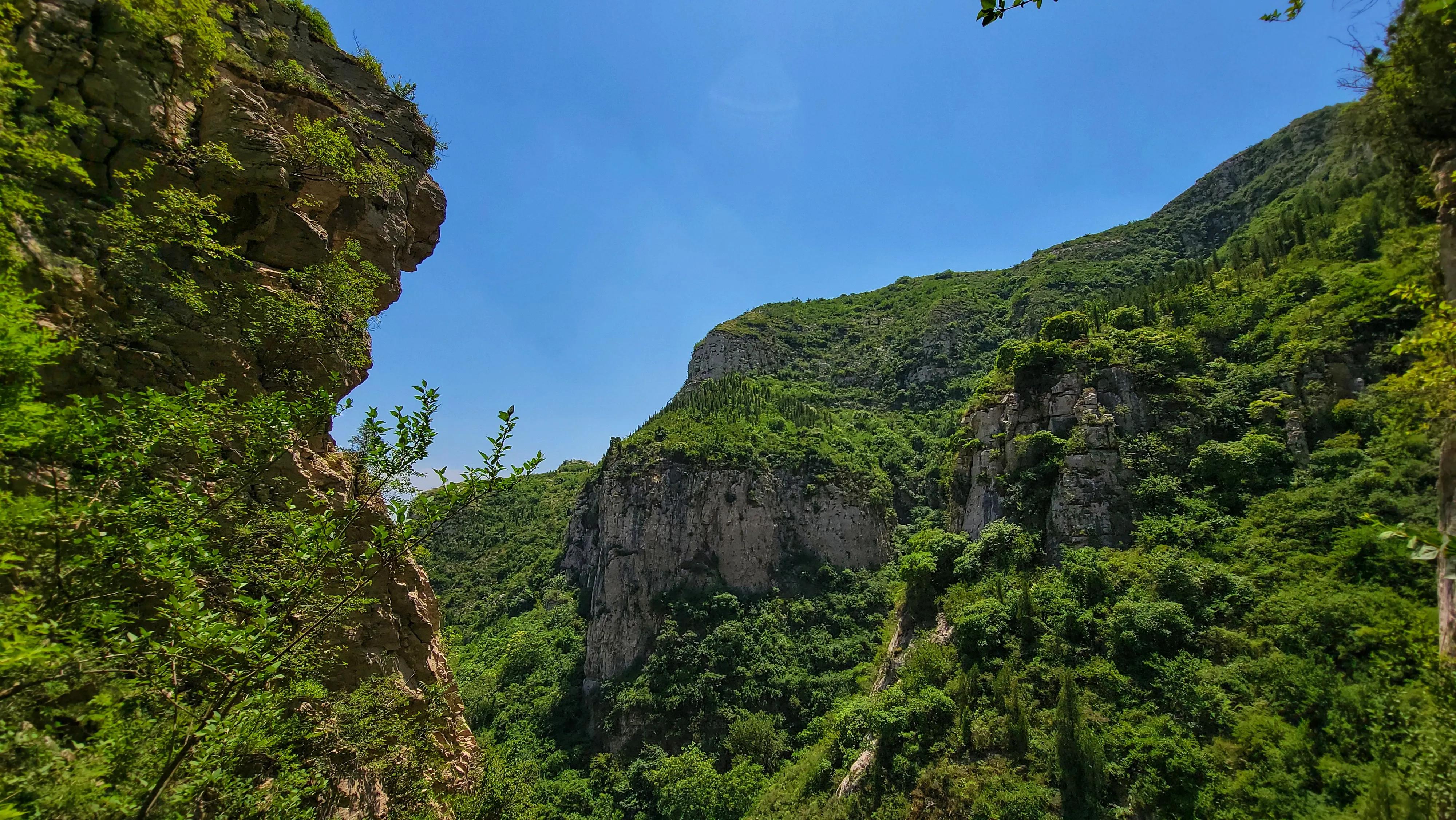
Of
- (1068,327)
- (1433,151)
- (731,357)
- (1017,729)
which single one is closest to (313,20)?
(1433,151)

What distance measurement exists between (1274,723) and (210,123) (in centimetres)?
2628

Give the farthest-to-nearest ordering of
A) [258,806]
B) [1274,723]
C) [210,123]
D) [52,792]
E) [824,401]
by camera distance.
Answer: [824,401], [1274,723], [210,123], [258,806], [52,792]

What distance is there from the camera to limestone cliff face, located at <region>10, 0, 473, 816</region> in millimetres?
6875

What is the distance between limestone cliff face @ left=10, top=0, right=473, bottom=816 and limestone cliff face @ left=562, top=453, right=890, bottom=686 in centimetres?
3436

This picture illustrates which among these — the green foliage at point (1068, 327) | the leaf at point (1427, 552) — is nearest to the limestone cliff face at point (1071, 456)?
the green foliage at point (1068, 327)

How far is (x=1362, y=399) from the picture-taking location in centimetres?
1709

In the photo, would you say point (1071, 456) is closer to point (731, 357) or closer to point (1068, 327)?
point (1068, 327)

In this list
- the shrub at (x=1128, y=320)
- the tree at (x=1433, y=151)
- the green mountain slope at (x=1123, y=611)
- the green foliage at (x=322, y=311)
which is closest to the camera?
the tree at (x=1433, y=151)

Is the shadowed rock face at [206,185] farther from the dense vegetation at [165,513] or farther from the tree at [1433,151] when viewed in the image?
the tree at [1433,151]

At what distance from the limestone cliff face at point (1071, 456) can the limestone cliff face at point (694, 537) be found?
23529mm

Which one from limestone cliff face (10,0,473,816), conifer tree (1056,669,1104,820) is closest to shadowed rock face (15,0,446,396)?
limestone cliff face (10,0,473,816)

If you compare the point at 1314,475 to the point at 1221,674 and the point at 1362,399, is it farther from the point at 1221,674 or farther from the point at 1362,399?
the point at 1221,674

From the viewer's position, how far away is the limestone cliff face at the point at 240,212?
271 inches

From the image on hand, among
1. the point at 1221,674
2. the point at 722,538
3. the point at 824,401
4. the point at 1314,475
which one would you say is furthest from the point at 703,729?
the point at 824,401
